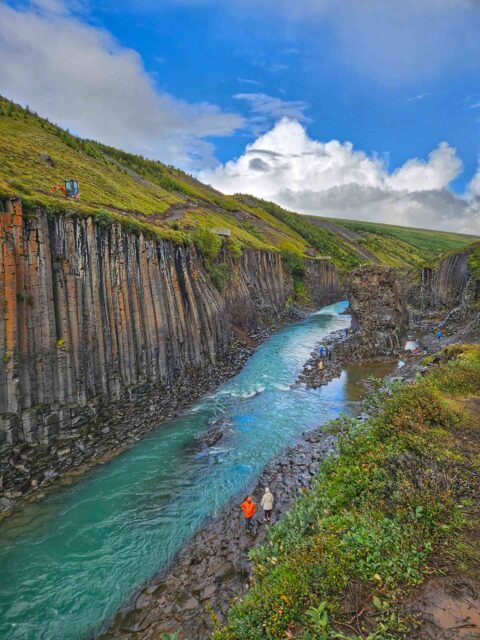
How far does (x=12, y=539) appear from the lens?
43.3 ft

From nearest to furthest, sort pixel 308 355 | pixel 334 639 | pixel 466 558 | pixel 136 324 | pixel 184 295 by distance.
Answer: pixel 334 639 → pixel 466 558 → pixel 136 324 → pixel 184 295 → pixel 308 355

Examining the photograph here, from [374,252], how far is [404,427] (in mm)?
153160

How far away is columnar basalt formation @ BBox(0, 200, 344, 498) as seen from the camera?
51.3 feet

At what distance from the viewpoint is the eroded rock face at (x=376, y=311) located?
36844 millimetres

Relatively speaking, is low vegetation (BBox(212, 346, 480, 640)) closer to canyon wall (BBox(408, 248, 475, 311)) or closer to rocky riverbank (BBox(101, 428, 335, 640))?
rocky riverbank (BBox(101, 428, 335, 640))

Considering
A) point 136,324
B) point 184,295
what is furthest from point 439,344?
point 136,324

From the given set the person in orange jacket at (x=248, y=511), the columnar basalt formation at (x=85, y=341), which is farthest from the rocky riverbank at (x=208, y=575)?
the columnar basalt formation at (x=85, y=341)

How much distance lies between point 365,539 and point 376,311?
1313 inches

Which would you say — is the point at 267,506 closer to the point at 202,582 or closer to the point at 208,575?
the point at 208,575

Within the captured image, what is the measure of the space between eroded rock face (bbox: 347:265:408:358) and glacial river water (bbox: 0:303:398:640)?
12429 millimetres

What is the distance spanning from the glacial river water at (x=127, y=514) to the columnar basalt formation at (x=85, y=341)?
177 cm

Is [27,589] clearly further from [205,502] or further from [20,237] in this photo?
[20,237]

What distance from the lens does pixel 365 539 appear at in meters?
7.62

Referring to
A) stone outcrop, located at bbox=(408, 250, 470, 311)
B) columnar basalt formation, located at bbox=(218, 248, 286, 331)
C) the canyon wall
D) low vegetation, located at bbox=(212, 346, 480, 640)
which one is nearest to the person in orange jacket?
low vegetation, located at bbox=(212, 346, 480, 640)
